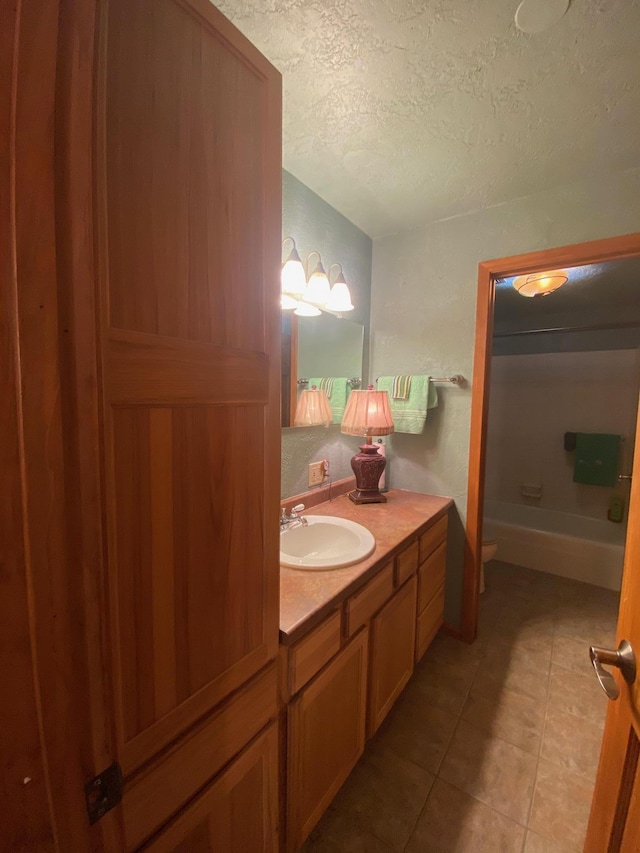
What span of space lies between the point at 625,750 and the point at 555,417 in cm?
313

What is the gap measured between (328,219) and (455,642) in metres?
2.46

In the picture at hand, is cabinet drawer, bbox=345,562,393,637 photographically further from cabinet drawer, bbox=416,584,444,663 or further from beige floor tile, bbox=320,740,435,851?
beige floor tile, bbox=320,740,435,851

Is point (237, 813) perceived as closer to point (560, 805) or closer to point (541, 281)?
point (560, 805)

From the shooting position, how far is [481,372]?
1.76 m

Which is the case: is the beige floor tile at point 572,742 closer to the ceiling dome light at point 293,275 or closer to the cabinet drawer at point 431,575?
the cabinet drawer at point 431,575

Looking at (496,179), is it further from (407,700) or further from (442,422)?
(407,700)

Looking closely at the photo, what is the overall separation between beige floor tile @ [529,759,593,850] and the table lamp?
1.17m

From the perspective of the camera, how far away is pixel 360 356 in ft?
6.85

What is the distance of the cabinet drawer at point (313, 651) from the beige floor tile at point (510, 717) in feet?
3.26

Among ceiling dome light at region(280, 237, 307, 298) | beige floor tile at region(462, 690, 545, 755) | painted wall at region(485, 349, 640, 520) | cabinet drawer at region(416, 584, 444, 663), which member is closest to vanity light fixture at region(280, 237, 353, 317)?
ceiling dome light at region(280, 237, 307, 298)

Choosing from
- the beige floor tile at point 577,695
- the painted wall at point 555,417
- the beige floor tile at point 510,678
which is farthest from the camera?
the painted wall at point 555,417

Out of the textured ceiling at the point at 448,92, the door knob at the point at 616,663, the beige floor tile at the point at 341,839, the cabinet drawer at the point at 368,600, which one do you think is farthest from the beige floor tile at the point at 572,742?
the textured ceiling at the point at 448,92

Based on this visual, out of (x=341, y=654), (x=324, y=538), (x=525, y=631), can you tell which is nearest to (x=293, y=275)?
(x=324, y=538)

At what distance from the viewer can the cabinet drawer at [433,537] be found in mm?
1523
